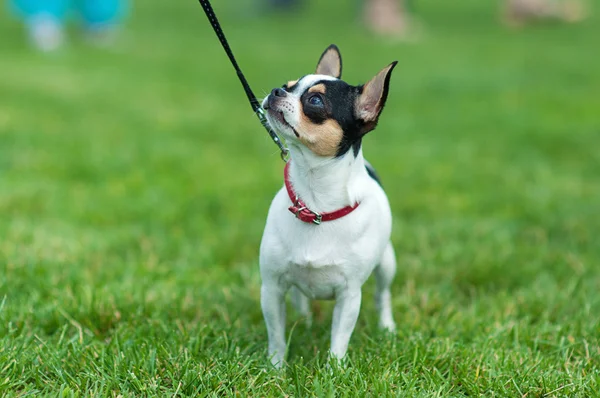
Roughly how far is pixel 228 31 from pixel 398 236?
11.7 meters

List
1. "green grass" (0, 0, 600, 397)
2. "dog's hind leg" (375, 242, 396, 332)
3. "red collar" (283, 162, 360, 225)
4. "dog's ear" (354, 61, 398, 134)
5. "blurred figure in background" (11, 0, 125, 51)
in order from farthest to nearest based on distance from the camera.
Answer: "blurred figure in background" (11, 0, 125, 51) < "dog's hind leg" (375, 242, 396, 332) < "green grass" (0, 0, 600, 397) < "red collar" (283, 162, 360, 225) < "dog's ear" (354, 61, 398, 134)

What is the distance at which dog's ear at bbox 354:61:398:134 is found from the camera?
259cm

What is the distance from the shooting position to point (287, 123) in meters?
2.61

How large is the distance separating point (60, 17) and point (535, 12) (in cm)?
1014

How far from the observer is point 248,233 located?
4957 millimetres

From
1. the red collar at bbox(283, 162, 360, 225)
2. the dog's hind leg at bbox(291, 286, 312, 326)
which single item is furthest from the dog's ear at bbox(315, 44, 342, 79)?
the dog's hind leg at bbox(291, 286, 312, 326)

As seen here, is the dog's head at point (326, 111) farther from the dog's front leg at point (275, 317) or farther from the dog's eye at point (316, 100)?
the dog's front leg at point (275, 317)

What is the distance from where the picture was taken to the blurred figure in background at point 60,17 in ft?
39.3

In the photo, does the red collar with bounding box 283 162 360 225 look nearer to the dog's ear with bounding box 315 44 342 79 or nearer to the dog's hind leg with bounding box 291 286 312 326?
the dog's ear with bounding box 315 44 342 79

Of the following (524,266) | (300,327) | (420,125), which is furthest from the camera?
(420,125)

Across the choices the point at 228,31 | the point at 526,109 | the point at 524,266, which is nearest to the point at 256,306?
the point at 524,266

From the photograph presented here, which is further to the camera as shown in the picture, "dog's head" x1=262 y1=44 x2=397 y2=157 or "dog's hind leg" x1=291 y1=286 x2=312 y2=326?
"dog's hind leg" x1=291 y1=286 x2=312 y2=326

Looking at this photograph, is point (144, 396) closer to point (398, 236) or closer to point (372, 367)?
point (372, 367)

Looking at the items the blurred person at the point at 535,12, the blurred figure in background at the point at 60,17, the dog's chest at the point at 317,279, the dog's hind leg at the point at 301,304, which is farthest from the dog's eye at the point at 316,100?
the blurred person at the point at 535,12
